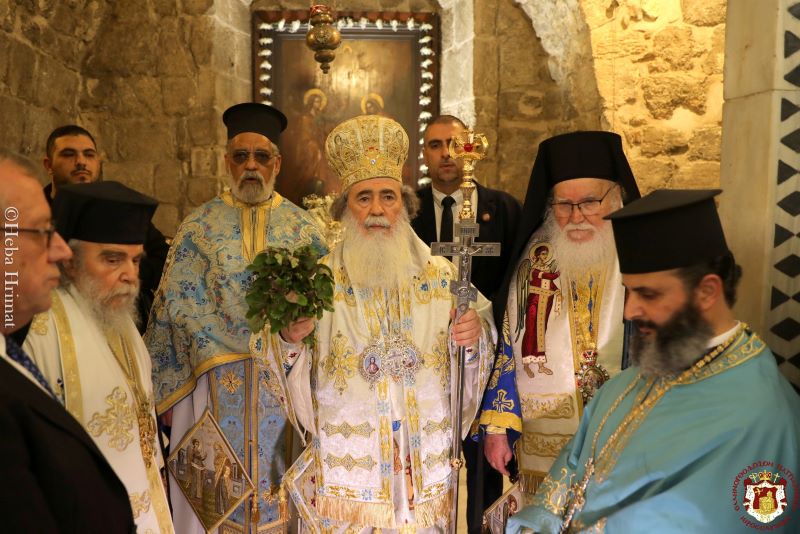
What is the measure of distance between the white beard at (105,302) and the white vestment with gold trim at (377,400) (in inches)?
25.9

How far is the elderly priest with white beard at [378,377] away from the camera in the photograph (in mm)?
3416

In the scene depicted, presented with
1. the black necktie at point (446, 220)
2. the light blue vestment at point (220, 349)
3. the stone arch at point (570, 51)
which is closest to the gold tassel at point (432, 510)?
the light blue vestment at point (220, 349)

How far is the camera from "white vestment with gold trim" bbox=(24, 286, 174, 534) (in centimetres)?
262

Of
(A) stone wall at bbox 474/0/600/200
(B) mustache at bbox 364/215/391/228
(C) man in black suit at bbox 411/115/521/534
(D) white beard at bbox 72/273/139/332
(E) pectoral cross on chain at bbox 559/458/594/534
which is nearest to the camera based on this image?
(E) pectoral cross on chain at bbox 559/458/594/534

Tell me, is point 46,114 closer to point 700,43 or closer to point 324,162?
point 324,162

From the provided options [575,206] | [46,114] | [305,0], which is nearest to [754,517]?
[575,206]

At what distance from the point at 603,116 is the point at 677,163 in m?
0.69

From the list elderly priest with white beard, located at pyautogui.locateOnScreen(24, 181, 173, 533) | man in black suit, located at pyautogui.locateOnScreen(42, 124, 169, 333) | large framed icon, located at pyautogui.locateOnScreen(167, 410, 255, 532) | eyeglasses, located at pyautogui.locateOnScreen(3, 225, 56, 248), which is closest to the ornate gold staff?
man in black suit, located at pyautogui.locateOnScreen(42, 124, 169, 333)

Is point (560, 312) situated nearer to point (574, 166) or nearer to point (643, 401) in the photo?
point (574, 166)

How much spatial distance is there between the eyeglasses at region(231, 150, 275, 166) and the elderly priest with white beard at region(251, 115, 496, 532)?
1.10 metres

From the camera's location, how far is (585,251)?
139 inches

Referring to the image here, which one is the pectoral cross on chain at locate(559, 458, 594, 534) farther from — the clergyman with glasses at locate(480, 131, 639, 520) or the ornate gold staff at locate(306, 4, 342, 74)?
the ornate gold staff at locate(306, 4, 342, 74)

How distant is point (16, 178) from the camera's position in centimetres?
213

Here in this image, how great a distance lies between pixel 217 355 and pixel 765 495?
2.81 metres
